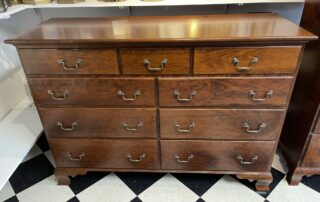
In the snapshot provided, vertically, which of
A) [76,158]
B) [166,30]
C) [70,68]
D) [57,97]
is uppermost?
[166,30]

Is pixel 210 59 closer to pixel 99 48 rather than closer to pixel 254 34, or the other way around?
pixel 254 34

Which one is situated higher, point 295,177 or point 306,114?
point 306,114

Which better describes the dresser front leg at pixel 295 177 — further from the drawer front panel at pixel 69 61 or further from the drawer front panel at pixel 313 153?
the drawer front panel at pixel 69 61

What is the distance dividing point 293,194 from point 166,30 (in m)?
1.07

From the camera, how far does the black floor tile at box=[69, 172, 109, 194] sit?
1347mm

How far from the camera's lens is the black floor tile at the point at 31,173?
1374 mm

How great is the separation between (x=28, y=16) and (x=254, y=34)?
1425mm

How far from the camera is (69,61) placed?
1003mm

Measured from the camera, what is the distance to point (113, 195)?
130 cm

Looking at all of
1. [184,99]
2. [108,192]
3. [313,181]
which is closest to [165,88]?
[184,99]

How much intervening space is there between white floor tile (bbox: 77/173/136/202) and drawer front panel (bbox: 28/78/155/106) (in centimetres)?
53

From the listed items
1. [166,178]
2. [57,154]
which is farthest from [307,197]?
[57,154]

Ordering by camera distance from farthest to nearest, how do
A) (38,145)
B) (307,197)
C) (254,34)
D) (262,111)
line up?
(38,145), (307,197), (262,111), (254,34)

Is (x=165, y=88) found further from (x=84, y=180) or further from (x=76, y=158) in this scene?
(x=84, y=180)
